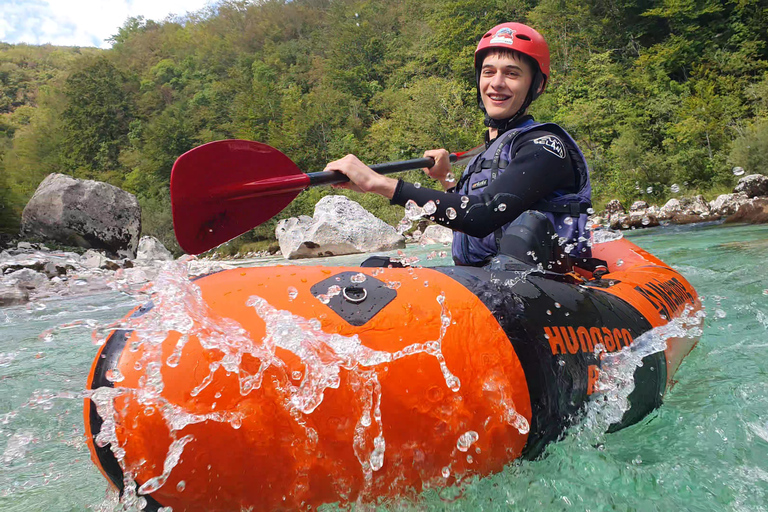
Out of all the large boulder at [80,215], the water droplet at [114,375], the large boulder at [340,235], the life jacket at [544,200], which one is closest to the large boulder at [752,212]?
the large boulder at [340,235]

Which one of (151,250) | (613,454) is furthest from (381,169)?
(151,250)

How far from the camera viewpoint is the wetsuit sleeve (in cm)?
178

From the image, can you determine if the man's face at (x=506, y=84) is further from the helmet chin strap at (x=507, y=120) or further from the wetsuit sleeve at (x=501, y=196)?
the wetsuit sleeve at (x=501, y=196)

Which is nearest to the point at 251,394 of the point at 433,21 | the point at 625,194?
the point at 625,194

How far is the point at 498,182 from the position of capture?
1840mm

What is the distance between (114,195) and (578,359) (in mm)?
13968

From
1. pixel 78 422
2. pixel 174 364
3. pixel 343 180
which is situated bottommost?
pixel 78 422

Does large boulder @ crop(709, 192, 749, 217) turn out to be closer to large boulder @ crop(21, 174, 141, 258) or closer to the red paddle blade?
the red paddle blade

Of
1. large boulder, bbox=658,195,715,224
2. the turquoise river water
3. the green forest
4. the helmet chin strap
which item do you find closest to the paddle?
the turquoise river water

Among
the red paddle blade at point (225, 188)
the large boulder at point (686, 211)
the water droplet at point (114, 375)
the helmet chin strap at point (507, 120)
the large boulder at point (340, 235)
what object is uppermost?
the helmet chin strap at point (507, 120)

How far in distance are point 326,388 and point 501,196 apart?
39.4 inches

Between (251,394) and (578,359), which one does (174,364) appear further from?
(578,359)

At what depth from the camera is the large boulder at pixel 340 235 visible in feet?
51.3

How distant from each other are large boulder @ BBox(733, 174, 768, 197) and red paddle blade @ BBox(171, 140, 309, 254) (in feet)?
47.5
